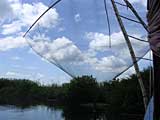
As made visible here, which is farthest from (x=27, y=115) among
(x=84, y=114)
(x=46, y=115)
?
(x=84, y=114)

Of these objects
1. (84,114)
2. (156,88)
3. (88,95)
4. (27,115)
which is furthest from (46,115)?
(156,88)

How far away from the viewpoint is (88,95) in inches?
2480

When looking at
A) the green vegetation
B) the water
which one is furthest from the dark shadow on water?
the water

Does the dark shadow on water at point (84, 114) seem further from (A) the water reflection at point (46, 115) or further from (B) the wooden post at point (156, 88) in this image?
(B) the wooden post at point (156, 88)

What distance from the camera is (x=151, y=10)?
3939mm

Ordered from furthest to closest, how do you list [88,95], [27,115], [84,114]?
[84,114] < [88,95] < [27,115]

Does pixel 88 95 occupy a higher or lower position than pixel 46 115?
higher

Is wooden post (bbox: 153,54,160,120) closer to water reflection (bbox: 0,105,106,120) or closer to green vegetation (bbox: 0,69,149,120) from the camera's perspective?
green vegetation (bbox: 0,69,149,120)

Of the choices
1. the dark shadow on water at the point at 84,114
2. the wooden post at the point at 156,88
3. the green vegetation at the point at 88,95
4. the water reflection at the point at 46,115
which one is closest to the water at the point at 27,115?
the water reflection at the point at 46,115

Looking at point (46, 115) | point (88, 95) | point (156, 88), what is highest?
point (88, 95)

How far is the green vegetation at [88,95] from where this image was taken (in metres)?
42.3

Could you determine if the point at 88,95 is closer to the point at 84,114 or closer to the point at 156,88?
the point at 84,114

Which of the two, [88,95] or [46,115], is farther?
[88,95]

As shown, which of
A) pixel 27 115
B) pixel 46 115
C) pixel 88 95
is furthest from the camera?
pixel 88 95
